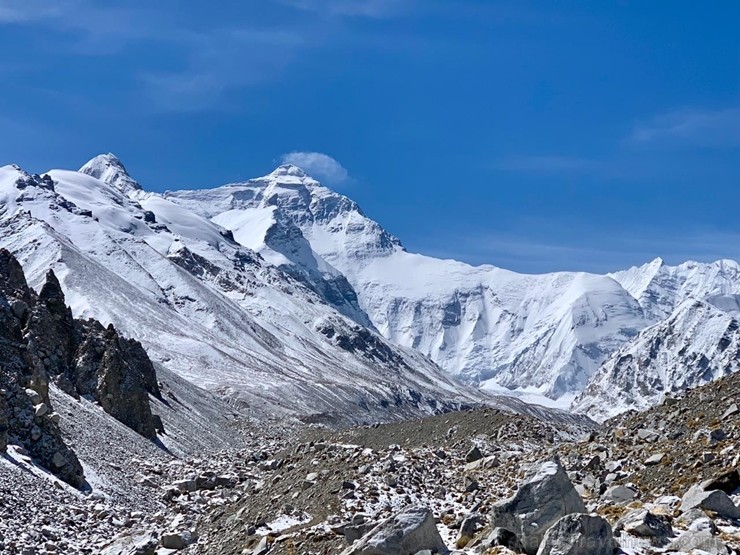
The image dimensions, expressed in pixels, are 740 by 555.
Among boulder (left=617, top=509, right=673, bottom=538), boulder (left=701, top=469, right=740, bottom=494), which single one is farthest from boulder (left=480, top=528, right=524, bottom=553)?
boulder (left=701, top=469, right=740, bottom=494)

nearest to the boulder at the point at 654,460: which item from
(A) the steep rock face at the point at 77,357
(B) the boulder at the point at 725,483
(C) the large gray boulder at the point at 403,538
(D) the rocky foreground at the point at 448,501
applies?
(D) the rocky foreground at the point at 448,501

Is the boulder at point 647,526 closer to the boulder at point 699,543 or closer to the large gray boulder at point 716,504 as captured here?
the boulder at point 699,543

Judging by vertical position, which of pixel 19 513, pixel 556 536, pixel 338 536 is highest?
pixel 556 536

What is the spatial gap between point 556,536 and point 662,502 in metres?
5.20

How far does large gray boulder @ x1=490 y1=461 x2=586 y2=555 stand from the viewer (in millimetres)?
18062

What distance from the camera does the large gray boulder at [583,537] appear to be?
53.4 feet

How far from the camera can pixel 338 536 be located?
2286 centimetres

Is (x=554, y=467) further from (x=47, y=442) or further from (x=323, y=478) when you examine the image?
(x=47, y=442)

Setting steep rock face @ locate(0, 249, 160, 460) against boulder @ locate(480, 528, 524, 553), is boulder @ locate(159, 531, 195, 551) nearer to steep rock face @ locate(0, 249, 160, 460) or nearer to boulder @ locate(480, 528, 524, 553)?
boulder @ locate(480, 528, 524, 553)

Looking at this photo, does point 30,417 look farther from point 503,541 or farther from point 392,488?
point 503,541

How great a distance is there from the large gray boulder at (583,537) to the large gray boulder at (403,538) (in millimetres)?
3080

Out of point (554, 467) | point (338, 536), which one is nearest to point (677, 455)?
point (554, 467)

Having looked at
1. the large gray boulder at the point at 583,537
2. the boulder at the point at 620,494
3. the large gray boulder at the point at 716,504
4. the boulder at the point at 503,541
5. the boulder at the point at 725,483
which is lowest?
the boulder at the point at 503,541

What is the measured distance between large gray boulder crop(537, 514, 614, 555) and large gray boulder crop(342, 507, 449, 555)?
10.1 ft
